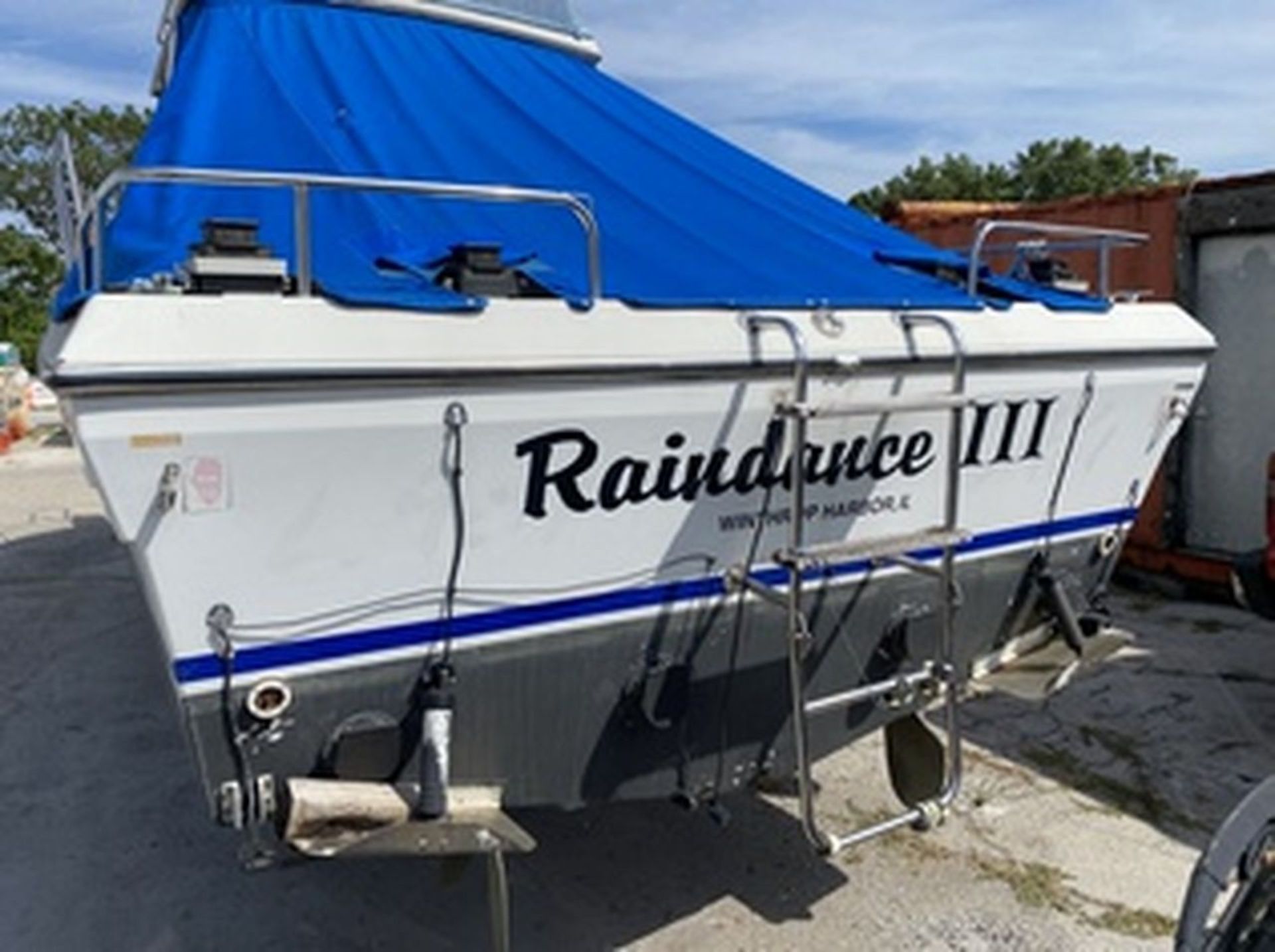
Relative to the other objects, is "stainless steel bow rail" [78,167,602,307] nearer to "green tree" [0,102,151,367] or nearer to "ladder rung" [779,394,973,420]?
"ladder rung" [779,394,973,420]

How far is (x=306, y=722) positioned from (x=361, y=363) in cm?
78

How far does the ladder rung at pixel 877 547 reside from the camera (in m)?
2.88

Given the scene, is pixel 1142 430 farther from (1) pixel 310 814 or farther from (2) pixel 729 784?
(1) pixel 310 814

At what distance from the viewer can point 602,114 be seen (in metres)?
3.95

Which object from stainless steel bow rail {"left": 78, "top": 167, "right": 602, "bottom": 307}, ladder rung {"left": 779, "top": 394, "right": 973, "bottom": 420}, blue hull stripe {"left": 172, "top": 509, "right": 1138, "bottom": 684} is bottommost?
blue hull stripe {"left": 172, "top": 509, "right": 1138, "bottom": 684}

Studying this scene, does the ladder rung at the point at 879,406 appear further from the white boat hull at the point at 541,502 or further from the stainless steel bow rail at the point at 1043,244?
the stainless steel bow rail at the point at 1043,244

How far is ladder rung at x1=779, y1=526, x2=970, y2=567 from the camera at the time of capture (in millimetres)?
2877

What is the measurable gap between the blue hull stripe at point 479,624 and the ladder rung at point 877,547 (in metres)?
0.13

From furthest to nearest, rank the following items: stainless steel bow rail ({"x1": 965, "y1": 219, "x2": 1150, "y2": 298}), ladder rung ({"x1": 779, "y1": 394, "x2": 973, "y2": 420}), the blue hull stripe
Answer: stainless steel bow rail ({"x1": 965, "y1": 219, "x2": 1150, "y2": 298}) → ladder rung ({"x1": 779, "y1": 394, "x2": 973, "y2": 420}) → the blue hull stripe

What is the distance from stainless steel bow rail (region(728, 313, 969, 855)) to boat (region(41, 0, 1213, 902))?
16mm

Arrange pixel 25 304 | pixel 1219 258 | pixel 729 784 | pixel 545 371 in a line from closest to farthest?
pixel 545 371, pixel 729 784, pixel 1219 258, pixel 25 304

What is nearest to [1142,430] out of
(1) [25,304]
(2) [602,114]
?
(2) [602,114]

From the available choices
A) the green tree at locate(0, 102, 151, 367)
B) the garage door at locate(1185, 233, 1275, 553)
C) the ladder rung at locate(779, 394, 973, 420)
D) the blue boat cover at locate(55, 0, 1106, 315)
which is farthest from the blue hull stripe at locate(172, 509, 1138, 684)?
the green tree at locate(0, 102, 151, 367)

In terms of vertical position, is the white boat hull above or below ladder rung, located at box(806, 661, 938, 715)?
above
